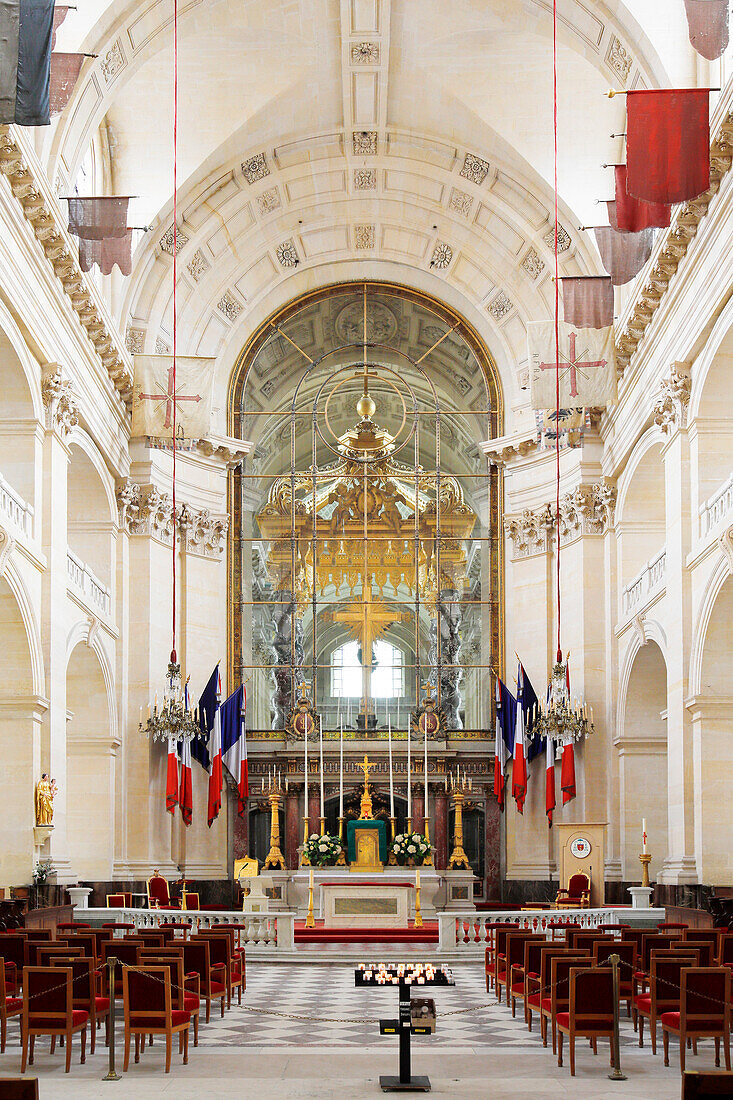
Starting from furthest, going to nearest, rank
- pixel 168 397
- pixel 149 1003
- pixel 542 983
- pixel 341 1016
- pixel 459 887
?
pixel 459 887 < pixel 168 397 < pixel 341 1016 < pixel 542 983 < pixel 149 1003

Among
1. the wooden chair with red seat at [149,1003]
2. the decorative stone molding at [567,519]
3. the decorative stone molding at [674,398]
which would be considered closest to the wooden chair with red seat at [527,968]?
the wooden chair with red seat at [149,1003]

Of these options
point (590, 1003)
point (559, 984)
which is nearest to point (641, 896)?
point (559, 984)

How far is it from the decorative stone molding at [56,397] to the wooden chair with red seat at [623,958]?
12.3 m

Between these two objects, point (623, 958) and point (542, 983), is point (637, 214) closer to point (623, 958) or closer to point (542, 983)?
point (623, 958)

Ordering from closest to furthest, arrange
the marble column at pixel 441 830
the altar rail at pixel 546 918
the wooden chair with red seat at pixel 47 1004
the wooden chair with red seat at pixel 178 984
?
1. the wooden chair with red seat at pixel 47 1004
2. the wooden chair with red seat at pixel 178 984
3. the altar rail at pixel 546 918
4. the marble column at pixel 441 830

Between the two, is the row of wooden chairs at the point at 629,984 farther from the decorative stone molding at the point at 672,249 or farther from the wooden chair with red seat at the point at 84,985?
the decorative stone molding at the point at 672,249

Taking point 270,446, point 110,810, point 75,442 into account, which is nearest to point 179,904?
point 110,810

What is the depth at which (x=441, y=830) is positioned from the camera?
30031 mm

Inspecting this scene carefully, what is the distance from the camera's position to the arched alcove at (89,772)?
26.0 meters

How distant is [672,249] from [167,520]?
42.4 feet

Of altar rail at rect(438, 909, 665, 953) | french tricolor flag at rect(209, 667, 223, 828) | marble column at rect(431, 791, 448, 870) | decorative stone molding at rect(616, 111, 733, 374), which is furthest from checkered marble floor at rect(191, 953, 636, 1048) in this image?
marble column at rect(431, 791, 448, 870)

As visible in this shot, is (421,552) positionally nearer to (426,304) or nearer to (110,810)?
(426,304)

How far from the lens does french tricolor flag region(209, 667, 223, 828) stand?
1090 inches

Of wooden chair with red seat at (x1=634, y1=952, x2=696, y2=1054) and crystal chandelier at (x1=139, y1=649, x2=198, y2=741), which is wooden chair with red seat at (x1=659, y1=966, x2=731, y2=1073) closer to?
wooden chair with red seat at (x1=634, y1=952, x2=696, y2=1054)
